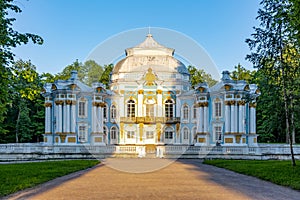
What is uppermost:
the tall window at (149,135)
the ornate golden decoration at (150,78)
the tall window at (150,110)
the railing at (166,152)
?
the ornate golden decoration at (150,78)

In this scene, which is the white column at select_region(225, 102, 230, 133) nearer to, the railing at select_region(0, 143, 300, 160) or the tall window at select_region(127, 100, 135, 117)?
the railing at select_region(0, 143, 300, 160)

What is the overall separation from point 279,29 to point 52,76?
35102 millimetres

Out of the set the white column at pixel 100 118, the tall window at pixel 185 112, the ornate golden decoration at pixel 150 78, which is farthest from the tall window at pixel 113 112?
the tall window at pixel 185 112

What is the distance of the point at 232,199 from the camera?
9.34 meters

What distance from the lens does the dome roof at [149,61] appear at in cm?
3944

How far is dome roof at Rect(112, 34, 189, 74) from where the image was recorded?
1553 inches

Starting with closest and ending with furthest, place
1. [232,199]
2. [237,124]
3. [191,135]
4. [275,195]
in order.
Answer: [232,199], [275,195], [237,124], [191,135]

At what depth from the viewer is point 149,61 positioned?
40.1 m

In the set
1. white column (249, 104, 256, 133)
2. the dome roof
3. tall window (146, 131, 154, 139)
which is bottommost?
tall window (146, 131, 154, 139)

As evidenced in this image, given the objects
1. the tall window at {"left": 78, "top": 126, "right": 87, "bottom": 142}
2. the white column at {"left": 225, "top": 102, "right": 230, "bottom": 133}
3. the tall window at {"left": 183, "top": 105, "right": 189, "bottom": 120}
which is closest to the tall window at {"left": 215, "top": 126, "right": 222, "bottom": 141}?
the white column at {"left": 225, "top": 102, "right": 230, "bottom": 133}

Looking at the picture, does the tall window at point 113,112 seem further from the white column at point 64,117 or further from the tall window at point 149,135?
the white column at point 64,117

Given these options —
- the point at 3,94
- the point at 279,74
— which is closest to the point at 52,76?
the point at 279,74

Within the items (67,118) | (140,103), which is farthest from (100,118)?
(140,103)

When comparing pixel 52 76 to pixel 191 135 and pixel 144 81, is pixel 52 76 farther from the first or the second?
pixel 191 135
